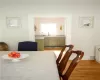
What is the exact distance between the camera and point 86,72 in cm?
405

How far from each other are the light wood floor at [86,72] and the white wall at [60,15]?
2.91 ft

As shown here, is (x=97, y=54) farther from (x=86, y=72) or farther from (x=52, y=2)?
(x=52, y=2)

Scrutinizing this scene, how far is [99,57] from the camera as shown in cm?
Answer: 500

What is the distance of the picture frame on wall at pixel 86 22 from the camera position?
5.18 metres

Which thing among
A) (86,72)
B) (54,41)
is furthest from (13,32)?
(54,41)

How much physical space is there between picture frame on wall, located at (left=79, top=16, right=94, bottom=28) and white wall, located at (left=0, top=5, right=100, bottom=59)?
4.3 inches

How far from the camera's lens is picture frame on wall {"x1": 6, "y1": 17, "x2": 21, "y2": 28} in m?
5.11

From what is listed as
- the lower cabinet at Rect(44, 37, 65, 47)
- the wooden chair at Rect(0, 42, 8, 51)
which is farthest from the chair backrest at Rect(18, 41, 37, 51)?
the lower cabinet at Rect(44, 37, 65, 47)

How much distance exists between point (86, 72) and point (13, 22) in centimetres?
288

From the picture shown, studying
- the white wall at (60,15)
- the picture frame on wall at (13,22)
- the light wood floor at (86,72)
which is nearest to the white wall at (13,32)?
the white wall at (60,15)

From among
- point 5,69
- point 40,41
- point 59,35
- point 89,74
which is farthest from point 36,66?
point 59,35

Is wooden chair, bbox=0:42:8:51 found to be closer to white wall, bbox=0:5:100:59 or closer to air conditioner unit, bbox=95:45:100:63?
white wall, bbox=0:5:100:59

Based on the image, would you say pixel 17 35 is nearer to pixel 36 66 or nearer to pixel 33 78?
pixel 36 66

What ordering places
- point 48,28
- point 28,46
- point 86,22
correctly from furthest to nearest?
point 48,28 → point 86,22 → point 28,46
